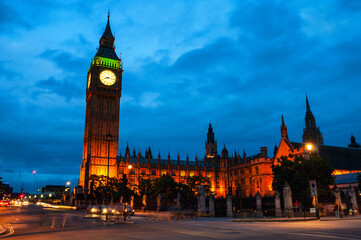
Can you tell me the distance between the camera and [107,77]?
106625mm

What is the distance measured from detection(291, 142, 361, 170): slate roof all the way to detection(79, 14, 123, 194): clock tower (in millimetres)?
58192

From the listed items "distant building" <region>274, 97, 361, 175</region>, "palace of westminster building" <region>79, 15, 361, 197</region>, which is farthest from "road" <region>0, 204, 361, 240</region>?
"palace of westminster building" <region>79, 15, 361, 197</region>

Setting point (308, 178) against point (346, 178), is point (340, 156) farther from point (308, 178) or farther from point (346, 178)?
point (308, 178)

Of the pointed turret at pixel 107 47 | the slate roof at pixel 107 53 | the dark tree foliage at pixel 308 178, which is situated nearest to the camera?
the dark tree foliage at pixel 308 178

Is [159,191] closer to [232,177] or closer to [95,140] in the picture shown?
[95,140]

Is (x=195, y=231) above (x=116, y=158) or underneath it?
underneath

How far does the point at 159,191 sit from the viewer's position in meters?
66.6

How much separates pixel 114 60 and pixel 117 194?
5503 centimetres

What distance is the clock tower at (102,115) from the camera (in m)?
98.6

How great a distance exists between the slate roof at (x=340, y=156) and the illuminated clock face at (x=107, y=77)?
63.5 metres

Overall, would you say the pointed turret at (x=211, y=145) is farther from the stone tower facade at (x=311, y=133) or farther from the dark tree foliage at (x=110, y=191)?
the dark tree foliage at (x=110, y=191)

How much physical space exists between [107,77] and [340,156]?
7666cm

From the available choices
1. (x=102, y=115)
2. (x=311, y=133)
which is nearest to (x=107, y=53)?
(x=102, y=115)

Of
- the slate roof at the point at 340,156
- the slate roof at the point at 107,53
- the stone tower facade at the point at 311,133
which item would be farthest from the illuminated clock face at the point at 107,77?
the stone tower facade at the point at 311,133
